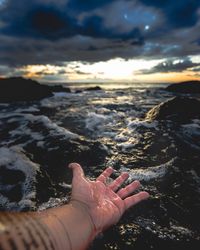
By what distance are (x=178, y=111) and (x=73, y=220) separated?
10.3 meters

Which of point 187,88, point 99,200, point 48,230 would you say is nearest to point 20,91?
point 99,200

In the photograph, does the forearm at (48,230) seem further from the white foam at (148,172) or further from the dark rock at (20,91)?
the dark rock at (20,91)

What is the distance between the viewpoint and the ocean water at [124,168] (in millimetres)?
3367

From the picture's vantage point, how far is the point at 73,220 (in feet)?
8.43

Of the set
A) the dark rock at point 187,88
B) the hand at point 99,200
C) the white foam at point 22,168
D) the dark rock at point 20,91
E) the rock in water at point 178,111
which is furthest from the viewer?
the dark rock at point 187,88

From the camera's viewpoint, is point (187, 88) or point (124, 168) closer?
point (124, 168)

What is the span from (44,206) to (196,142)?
5.74 meters

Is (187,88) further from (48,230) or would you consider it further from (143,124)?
(48,230)

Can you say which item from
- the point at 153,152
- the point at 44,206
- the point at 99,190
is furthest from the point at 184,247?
the point at 153,152

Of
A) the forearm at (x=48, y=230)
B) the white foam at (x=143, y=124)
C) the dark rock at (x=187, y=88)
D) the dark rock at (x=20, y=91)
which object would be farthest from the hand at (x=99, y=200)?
the dark rock at (x=187, y=88)

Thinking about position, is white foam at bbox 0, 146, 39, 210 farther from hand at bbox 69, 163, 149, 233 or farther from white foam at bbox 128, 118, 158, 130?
white foam at bbox 128, 118, 158, 130

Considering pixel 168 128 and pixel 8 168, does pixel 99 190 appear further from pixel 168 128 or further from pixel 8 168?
pixel 168 128

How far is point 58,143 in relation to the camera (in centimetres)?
754

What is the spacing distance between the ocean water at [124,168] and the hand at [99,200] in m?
0.28
